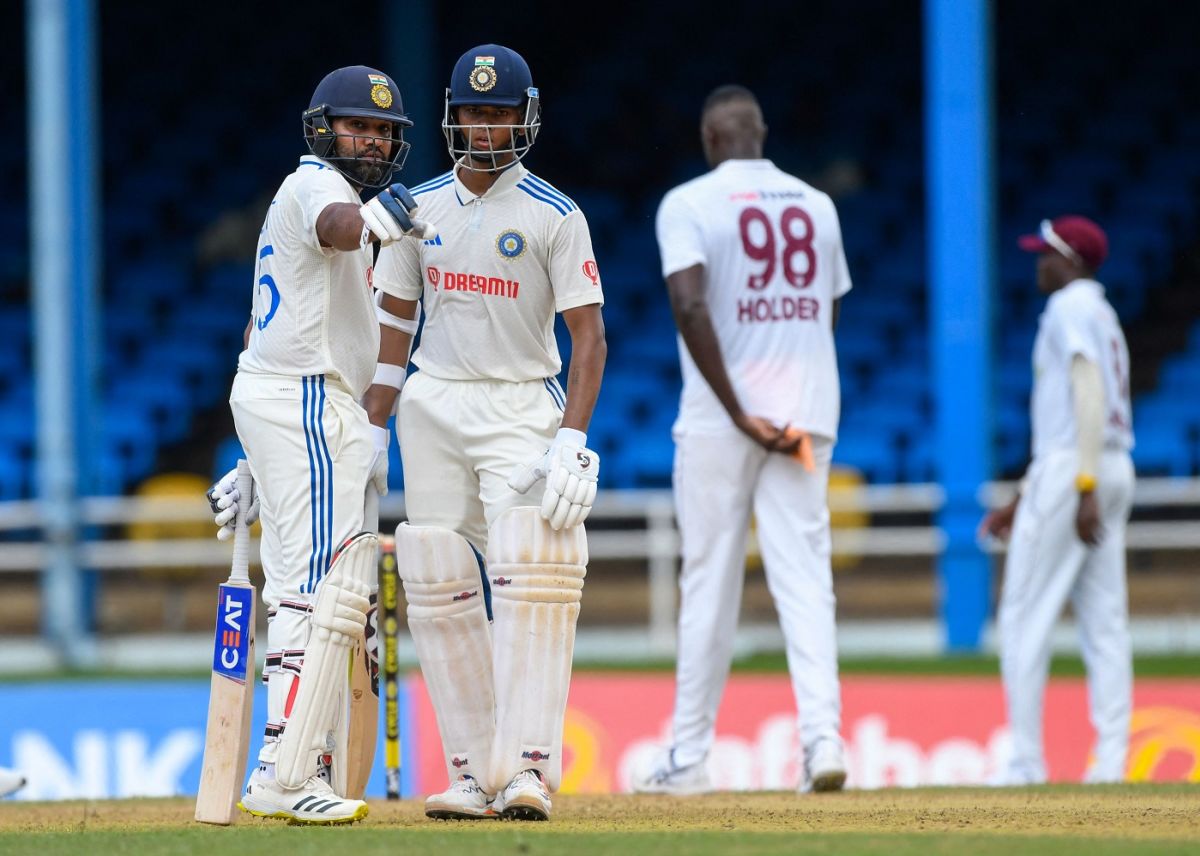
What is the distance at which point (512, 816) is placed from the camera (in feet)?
16.8

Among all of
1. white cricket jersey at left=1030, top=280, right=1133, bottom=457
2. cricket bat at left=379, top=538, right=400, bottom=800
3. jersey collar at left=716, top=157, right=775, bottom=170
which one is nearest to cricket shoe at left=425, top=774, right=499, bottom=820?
cricket bat at left=379, top=538, right=400, bottom=800

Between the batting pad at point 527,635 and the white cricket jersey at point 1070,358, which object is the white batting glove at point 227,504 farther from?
the white cricket jersey at point 1070,358

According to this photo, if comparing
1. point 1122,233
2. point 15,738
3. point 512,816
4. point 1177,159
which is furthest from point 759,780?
point 1177,159

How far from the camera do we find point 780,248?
21.9 feet

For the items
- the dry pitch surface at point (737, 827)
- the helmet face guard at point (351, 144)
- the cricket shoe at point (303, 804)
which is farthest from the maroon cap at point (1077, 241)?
the cricket shoe at point (303, 804)

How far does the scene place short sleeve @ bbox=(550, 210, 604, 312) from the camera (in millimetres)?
5215

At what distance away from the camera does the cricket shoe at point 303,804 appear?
491cm

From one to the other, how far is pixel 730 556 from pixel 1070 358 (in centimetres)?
189

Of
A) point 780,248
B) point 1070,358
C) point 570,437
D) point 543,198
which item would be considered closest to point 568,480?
point 570,437

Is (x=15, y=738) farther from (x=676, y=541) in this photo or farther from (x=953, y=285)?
(x=953, y=285)

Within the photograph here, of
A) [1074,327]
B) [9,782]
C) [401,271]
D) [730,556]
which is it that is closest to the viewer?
[401,271]

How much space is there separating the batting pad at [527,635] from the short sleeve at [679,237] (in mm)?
1714

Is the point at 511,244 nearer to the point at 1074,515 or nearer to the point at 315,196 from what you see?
the point at 315,196

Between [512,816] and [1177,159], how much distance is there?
12.8 m
